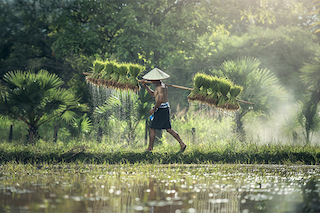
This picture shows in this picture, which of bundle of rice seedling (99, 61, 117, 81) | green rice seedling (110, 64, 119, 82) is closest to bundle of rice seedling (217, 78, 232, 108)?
green rice seedling (110, 64, 119, 82)

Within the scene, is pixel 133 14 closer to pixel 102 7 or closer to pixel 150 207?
pixel 102 7

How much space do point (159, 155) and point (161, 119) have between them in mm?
951

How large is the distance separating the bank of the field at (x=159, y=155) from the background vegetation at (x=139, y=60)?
159 cm

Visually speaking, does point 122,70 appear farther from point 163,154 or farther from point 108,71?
point 163,154

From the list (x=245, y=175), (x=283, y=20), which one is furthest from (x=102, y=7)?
(x=283, y=20)

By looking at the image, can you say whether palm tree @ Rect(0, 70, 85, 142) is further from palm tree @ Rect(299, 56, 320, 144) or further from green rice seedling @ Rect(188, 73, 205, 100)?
palm tree @ Rect(299, 56, 320, 144)

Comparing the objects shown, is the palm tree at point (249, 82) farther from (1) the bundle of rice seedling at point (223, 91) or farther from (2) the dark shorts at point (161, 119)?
(2) the dark shorts at point (161, 119)

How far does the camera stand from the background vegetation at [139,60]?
1346 centimetres

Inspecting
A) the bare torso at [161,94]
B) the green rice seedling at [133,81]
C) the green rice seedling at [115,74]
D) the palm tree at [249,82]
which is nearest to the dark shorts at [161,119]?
the bare torso at [161,94]

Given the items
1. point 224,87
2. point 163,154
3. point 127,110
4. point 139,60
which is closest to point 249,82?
point 224,87

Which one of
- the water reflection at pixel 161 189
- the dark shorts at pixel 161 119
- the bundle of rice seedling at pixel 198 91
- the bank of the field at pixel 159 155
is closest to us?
the water reflection at pixel 161 189

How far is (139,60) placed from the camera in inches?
722

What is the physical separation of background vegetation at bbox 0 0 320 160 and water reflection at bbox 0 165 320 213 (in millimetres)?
3558

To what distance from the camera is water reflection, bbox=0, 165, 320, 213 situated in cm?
524
